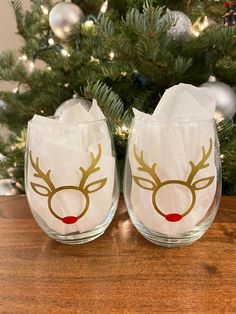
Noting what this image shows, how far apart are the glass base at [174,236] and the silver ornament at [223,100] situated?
0.89 feet

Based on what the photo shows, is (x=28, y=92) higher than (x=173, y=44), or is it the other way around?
(x=173, y=44)

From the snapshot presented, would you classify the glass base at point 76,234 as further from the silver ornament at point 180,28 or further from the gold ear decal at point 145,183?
the silver ornament at point 180,28

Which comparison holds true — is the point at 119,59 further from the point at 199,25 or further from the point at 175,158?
the point at 175,158

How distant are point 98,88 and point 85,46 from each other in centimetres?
24

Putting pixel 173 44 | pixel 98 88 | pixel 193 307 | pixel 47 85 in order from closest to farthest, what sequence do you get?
pixel 193 307
pixel 98 88
pixel 173 44
pixel 47 85

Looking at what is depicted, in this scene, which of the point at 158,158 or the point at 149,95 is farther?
the point at 149,95

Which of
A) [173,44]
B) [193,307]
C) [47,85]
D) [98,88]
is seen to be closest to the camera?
[193,307]

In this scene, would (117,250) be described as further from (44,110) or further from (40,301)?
(44,110)

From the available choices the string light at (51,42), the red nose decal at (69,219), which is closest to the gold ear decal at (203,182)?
the red nose decal at (69,219)

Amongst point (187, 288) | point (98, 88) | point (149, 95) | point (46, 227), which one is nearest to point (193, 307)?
point (187, 288)

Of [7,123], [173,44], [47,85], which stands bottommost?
[7,123]

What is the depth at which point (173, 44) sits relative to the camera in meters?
0.60

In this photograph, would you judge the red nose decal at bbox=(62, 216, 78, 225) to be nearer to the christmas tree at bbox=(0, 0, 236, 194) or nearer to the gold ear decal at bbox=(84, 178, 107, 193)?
the gold ear decal at bbox=(84, 178, 107, 193)

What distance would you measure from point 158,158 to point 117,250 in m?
0.10
